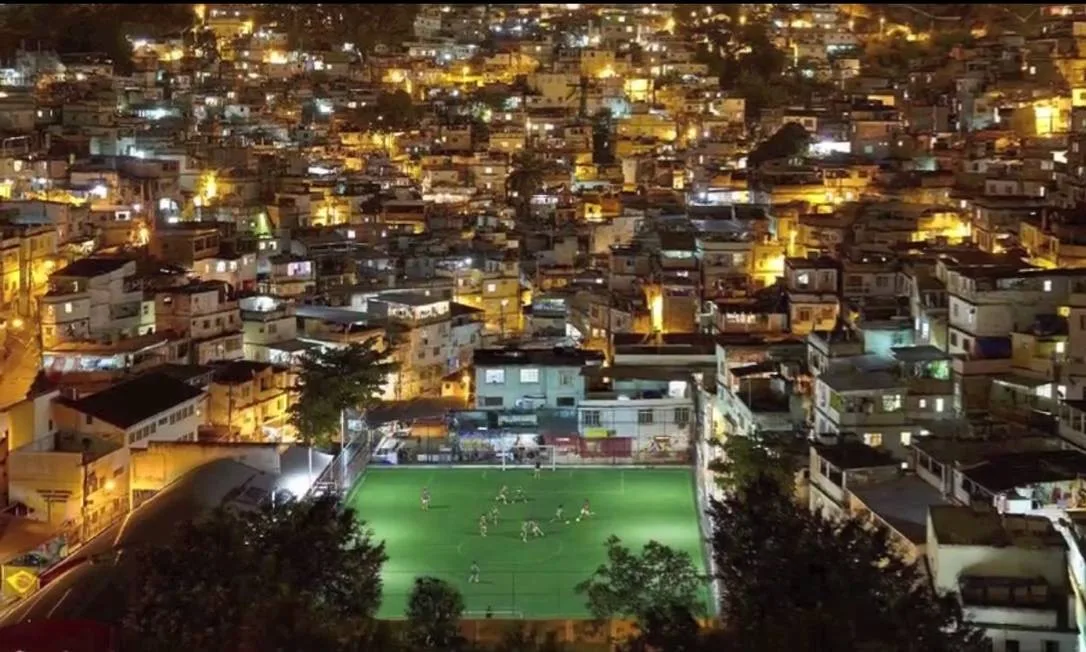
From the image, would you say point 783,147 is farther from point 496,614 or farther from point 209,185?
point 496,614

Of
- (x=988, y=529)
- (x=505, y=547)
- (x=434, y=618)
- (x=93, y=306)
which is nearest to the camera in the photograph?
(x=434, y=618)

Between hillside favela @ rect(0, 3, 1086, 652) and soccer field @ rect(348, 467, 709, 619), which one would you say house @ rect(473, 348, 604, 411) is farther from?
soccer field @ rect(348, 467, 709, 619)

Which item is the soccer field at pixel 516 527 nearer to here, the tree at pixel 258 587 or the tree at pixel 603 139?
the tree at pixel 258 587

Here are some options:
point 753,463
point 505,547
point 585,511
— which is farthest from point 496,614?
point 585,511

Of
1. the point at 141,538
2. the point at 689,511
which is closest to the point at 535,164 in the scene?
the point at 689,511

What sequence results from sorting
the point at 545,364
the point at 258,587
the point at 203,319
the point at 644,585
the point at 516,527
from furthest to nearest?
the point at 203,319
the point at 545,364
the point at 516,527
the point at 644,585
the point at 258,587

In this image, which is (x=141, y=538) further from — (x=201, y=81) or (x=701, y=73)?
(x=701, y=73)
